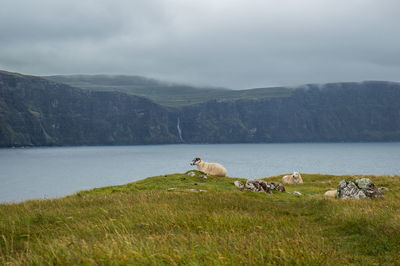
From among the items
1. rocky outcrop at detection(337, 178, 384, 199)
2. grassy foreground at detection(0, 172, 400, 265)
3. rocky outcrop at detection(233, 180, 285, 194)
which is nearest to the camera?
grassy foreground at detection(0, 172, 400, 265)

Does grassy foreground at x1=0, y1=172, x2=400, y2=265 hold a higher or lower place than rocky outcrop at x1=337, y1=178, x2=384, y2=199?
higher

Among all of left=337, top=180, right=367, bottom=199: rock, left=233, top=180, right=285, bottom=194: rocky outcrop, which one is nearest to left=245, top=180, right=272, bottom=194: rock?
left=233, top=180, right=285, bottom=194: rocky outcrop

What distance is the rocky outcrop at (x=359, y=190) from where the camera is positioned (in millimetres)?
24922

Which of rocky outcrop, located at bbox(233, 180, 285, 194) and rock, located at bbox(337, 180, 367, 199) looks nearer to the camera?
rock, located at bbox(337, 180, 367, 199)

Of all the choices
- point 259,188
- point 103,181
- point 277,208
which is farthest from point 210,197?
point 103,181

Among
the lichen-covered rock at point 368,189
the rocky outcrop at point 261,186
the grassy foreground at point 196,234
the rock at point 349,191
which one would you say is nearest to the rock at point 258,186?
the rocky outcrop at point 261,186

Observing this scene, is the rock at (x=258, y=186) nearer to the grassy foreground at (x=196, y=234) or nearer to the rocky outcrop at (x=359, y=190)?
the rocky outcrop at (x=359, y=190)

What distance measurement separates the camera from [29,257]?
7.43 metres

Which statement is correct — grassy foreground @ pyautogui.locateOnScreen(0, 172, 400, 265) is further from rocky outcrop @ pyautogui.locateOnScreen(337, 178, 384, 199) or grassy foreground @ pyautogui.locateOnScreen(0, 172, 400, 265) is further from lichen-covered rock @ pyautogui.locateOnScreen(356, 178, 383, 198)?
lichen-covered rock @ pyautogui.locateOnScreen(356, 178, 383, 198)

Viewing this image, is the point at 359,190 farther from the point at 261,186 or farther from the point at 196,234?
the point at 196,234

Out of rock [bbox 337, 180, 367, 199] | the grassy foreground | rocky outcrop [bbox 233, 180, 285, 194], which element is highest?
the grassy foreground

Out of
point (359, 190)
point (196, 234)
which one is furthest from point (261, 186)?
point (196, 234)

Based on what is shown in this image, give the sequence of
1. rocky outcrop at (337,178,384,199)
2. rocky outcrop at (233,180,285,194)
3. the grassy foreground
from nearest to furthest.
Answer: the grassy foreground → rocky outcrop at (337,178,384,199) → rocky outcrop at (233,180,285,194)

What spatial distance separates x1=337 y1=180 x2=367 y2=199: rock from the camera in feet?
81.8
